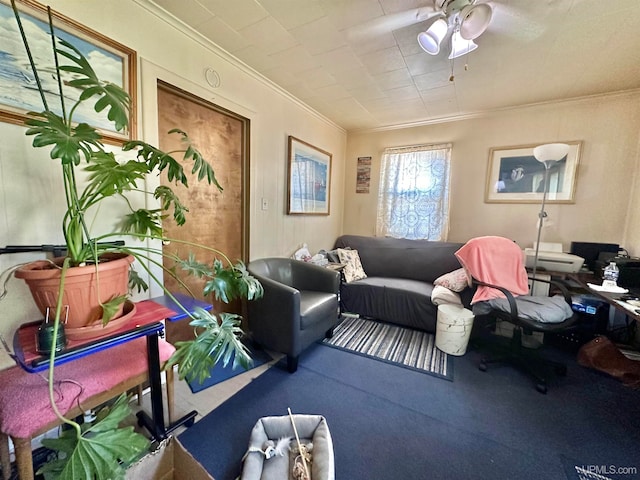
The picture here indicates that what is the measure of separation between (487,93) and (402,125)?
3.58 ft

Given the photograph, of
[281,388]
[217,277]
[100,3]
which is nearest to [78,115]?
[100,3]

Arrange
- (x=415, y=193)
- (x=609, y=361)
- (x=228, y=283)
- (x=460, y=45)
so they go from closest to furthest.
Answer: (x=228, y=283)
(x=460, y=45)
(x=609, y=361)
(x=415, y=193)

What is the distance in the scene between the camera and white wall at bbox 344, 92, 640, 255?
2428mm

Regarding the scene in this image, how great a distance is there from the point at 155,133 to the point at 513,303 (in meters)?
2.73

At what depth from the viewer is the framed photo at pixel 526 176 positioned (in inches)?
104

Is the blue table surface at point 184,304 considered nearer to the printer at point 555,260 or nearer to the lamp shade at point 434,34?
the lamp shade at point 434,34

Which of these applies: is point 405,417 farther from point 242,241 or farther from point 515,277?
point 242,241

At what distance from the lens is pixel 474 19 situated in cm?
138

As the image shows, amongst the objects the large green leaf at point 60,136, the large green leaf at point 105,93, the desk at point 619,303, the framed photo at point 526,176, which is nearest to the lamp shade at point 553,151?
the framed photo at point 526,176

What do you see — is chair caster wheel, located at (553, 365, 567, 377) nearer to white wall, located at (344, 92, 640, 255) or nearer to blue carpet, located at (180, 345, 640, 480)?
blue carpet, located at (180, 345, 640, 480)

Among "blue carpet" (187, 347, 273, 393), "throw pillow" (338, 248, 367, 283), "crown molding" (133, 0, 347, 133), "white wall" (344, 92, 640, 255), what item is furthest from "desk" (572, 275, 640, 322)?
"crown molding" (133, 0, 347, 133)

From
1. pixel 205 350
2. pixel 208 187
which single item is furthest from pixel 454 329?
pixel 208 187

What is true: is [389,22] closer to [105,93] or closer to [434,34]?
[434,34]

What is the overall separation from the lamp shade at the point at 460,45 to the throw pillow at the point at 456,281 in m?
1.82
